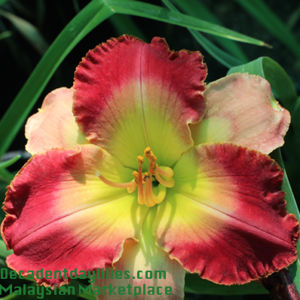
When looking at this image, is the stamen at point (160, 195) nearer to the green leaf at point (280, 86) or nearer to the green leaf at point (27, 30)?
the green leaf at point (280, 86)

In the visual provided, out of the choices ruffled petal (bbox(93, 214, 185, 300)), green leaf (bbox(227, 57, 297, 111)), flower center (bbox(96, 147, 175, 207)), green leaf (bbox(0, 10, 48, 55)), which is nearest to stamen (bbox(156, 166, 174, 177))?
flower center (bbox(96, 147, 175, 207))

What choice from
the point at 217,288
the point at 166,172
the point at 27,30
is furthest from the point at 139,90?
the point at 27,30

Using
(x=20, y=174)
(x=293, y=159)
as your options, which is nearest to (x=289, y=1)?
(x=293, y=159)

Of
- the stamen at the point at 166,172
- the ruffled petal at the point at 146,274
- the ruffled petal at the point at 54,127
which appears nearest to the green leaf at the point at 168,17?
the ruffled petal at the point at 54,127

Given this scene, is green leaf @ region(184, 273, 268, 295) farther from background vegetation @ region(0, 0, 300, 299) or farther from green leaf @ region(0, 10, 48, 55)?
green leaf @ region(0, 10, 48, 55)

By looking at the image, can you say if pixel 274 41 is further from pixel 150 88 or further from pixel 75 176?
pixel 75 176
